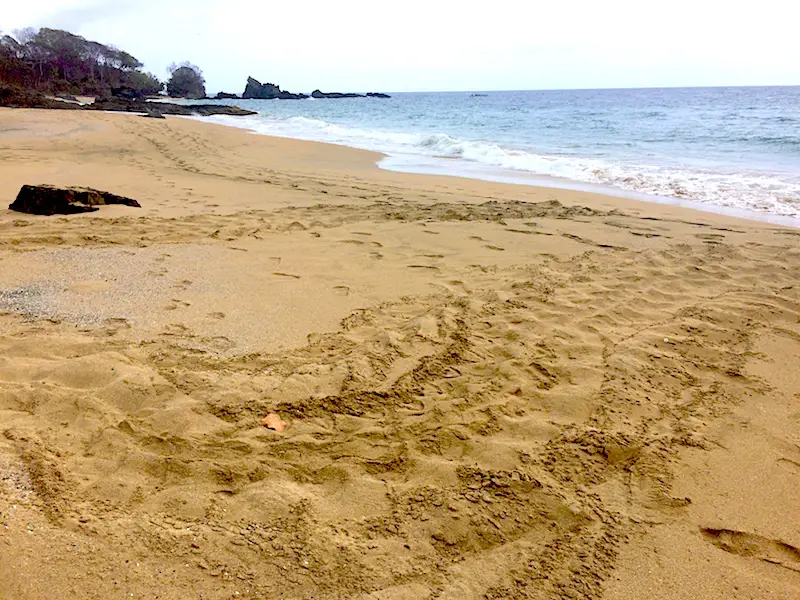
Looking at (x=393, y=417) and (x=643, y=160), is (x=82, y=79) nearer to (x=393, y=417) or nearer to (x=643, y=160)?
(x=643, y=160)

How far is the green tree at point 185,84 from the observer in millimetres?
71312

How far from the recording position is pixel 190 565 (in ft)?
5.05

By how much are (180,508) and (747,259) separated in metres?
5.10

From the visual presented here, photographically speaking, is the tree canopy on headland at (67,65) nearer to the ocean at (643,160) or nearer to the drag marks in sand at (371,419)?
the ocean at (643,160)

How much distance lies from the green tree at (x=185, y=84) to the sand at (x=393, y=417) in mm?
76645

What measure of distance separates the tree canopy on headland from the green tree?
2.35m

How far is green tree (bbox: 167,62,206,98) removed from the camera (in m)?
71.3

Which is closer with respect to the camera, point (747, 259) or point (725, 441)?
point (725, 441)

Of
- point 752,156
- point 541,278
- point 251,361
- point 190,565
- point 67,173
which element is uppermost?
point 752,156

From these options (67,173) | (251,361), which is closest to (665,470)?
(251,361)

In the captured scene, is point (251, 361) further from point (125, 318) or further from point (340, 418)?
point (125, 318)

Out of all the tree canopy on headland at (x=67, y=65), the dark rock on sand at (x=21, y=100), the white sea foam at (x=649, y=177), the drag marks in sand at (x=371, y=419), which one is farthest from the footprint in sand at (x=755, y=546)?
the tree canopy on headland at (x=67, y=65)

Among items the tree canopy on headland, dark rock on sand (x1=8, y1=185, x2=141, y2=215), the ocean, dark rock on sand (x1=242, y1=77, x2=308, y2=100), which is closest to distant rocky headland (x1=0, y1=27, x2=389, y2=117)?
the tree canopy on headland

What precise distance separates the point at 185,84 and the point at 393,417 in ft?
274
